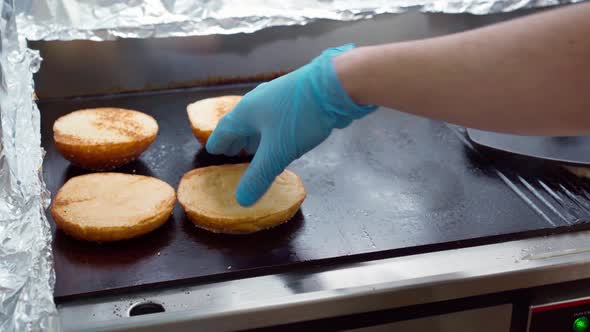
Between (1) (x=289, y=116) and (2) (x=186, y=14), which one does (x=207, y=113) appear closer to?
(2) (x=186, y=14)

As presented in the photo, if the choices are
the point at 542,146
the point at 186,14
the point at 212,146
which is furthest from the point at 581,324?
the point at 186,14

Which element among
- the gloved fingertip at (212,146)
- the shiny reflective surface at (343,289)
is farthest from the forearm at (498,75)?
the gloved fingertip at (212,146)

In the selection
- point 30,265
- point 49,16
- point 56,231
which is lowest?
point 56,231

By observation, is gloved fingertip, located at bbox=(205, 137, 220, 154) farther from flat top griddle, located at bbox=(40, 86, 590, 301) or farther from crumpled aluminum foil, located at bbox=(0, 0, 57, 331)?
crumpled aluminum foil, located at bbox=(0, 0, 57, 331)

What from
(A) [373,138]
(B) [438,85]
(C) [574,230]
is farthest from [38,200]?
(C) [574,230]

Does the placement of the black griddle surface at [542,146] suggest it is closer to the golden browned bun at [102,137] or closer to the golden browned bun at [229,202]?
the golden browned bun at [229,202]

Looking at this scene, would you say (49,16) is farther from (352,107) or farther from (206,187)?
(352,107)

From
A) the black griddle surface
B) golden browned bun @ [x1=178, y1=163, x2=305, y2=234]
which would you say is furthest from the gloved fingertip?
the black griddle surface
